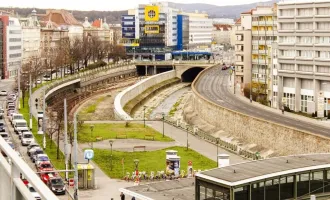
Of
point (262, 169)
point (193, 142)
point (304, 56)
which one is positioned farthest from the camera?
point (304, 56)

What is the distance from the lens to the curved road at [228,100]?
5024 centimetres

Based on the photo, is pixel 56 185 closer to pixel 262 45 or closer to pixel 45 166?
pixel 45 166

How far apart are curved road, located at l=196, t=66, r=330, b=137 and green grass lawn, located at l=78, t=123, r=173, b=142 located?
28.8 feet

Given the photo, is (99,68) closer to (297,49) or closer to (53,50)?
(53,50)

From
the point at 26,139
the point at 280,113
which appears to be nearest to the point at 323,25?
the point at 280,113

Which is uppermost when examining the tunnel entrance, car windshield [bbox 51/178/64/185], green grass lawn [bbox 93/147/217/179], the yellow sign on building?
the yellow sign on building

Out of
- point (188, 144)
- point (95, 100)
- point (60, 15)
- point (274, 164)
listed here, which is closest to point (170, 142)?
point (188, 144)

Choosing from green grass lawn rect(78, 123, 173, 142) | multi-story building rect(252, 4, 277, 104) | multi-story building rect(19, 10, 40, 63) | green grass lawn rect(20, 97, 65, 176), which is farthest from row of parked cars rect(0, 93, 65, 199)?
multi-story building rect(19, 10, 40, 63)

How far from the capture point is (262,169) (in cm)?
2458

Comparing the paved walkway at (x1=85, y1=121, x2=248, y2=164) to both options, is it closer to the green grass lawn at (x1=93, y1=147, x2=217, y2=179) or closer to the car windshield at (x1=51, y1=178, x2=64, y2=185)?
the green grass lawn at (x1=93, y1=147, x2=217, y2=179)

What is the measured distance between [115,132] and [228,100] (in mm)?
20576

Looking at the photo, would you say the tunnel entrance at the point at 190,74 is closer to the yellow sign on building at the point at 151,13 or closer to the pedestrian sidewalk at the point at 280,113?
the yellow sign on building at the point at 151,13

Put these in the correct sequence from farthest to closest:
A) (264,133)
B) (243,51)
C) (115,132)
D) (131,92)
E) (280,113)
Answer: (131,92), (243,51), (280,113), (115,132), (264,133)

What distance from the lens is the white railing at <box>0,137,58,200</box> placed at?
3.74m
